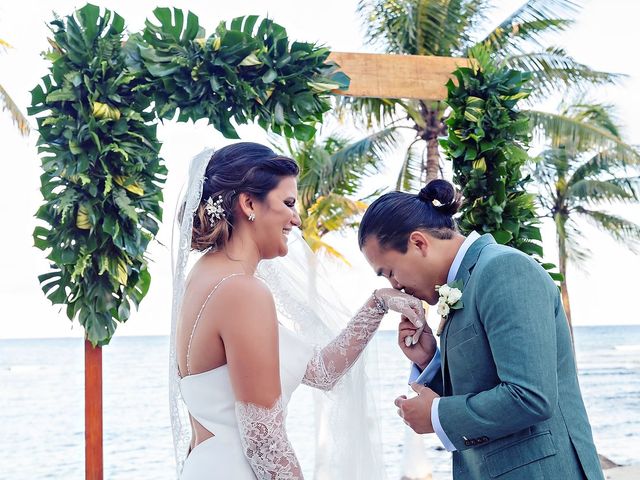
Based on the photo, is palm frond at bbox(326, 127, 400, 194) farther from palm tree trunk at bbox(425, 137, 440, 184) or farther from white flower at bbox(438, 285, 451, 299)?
white flower at bbox(438, 285, 451, 299)

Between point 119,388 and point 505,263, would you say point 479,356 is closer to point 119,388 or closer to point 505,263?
point 505,263

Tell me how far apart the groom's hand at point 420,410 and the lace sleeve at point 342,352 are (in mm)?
570

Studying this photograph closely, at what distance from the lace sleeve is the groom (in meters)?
0.41

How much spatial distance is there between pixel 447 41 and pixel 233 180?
37.2ft

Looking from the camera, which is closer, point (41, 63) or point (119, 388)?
point (41, 63)

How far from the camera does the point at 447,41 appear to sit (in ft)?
42.6

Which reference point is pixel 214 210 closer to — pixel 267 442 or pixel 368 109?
pixel 267 442

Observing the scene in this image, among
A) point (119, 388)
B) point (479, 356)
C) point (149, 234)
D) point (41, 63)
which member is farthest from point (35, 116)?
point (119, 388)

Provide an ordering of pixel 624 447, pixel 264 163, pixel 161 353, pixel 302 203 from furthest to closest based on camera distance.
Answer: pixel 161 353, pixel 624 447, pixel 302 203, pixel 264 163

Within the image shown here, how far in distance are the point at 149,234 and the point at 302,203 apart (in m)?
12.5

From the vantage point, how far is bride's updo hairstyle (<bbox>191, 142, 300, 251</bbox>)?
2.32 metres

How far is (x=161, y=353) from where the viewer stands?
179ft

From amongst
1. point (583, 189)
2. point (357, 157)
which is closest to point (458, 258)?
point (357, 157)

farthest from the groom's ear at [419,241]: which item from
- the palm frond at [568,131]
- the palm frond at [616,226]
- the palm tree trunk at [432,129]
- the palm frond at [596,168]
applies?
the palm frond at [616,226]
